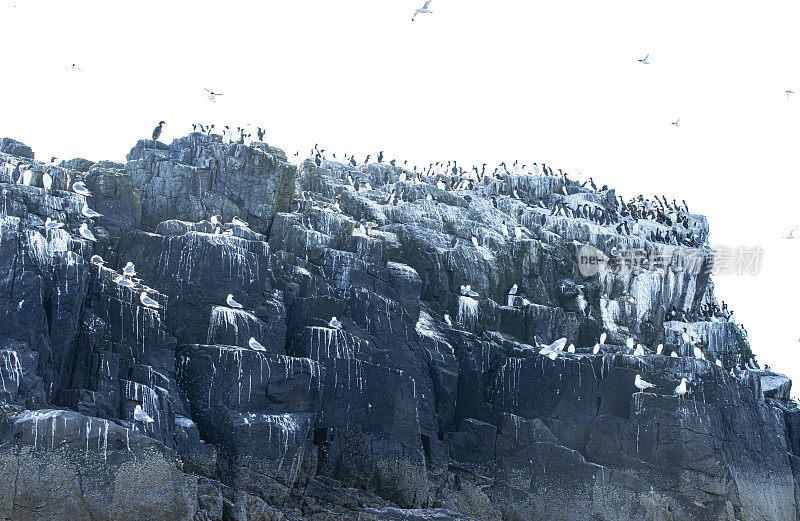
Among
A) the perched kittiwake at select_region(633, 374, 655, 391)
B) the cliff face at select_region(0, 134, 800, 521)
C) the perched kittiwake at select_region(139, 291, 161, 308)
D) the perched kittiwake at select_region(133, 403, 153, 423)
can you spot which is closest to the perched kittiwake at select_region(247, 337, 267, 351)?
the cliff face at select_region(0, 134, 800, 521)

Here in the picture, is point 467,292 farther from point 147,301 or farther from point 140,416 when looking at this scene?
point 140,416

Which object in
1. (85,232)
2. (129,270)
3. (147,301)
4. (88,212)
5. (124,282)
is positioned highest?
(88,212)

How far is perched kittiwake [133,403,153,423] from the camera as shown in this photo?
23047 millimetres

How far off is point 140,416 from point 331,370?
23.2 ft

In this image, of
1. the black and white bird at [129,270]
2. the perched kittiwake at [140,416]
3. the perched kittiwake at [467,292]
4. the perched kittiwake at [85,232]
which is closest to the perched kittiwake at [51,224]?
the perched kittiwake at [85,232]

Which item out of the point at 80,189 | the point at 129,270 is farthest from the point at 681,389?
the point at 80,189

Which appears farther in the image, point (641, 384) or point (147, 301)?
point (641, 384)

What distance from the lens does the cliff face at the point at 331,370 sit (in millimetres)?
23266

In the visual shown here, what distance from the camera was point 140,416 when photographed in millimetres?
23062

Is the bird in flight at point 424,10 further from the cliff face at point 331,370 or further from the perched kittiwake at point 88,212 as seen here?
the perched kittiwake at point 88,212

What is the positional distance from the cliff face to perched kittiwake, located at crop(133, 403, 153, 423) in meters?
0.12

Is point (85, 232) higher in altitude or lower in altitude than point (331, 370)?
higher

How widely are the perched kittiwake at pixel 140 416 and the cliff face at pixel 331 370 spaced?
0.12 m

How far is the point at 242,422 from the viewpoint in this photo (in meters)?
25.6
